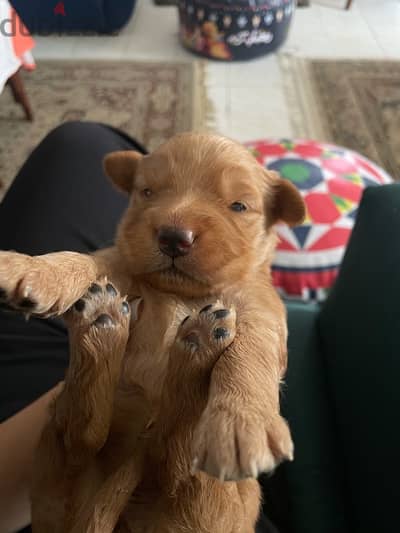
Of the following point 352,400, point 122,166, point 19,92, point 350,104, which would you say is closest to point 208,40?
point 350,104

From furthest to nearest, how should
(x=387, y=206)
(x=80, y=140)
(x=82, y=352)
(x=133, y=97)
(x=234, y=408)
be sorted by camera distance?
(x=133, y=97)
(x=80, y=140)
(x=387, y=206)
(x=82, y=352)
(x=234, y=408)

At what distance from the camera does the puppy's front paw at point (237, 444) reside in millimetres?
594

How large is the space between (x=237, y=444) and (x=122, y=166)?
0.70 meters

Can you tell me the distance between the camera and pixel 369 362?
106cm

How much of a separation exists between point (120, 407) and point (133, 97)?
3.05 m

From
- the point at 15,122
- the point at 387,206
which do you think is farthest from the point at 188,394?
the point at 15,122

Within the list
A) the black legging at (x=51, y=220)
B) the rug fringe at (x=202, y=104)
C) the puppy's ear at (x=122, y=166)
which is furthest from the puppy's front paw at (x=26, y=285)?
the rug fringe at (x=202, y=104)

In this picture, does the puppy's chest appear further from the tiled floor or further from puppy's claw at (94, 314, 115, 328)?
the tiled floor

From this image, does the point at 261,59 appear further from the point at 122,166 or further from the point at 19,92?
the point at 122,166

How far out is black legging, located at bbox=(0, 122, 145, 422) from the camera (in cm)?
131

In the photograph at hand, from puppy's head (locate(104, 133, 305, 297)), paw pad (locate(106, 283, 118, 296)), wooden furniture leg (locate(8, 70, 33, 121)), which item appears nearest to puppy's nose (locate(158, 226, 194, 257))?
puppy's head (locate(104, 133, 305, 297))

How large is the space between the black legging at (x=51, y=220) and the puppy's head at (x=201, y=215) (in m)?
0.54

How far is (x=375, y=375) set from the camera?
1028 mm

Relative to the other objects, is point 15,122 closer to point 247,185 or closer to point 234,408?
point 247,185
